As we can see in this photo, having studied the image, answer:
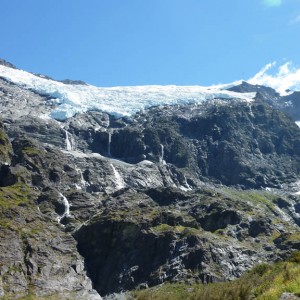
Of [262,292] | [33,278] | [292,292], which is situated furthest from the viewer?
[33,278]

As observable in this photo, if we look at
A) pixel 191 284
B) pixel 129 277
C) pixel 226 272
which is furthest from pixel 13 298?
pixel 226 272

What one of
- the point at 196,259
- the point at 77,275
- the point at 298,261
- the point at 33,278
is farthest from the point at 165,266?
the point at 298,261

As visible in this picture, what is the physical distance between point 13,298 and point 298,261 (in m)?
151

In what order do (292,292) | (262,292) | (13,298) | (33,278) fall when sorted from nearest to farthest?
(292,292) → (262,292) → (13,298) → (33,278)

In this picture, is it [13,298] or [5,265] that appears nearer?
[13,298]

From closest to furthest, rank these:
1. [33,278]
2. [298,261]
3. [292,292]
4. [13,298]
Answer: [292,292]
[298,261]
[13,298]
[33,278]

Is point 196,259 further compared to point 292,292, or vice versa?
point 196,259

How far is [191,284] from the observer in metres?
183

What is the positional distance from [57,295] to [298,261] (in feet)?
514

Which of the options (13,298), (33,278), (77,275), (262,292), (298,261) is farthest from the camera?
(77,275)

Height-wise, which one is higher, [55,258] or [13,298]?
[55,258]

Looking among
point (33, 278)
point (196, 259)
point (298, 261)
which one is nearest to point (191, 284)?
point (196, 259)

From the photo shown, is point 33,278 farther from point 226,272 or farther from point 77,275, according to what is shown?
point 226,272

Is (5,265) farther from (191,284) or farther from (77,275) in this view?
(191,284)
